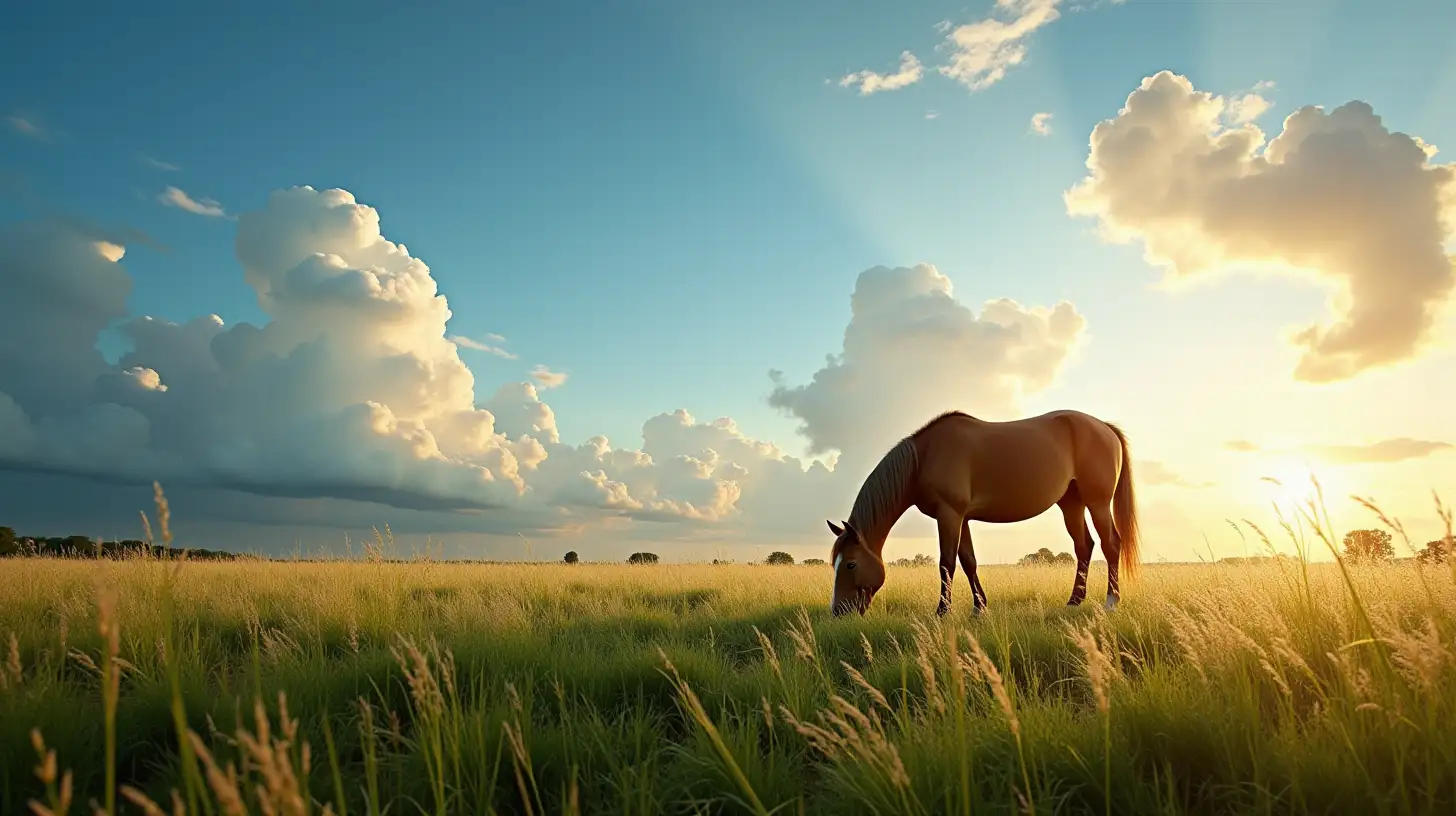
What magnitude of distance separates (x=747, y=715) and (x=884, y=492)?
5.65 metres

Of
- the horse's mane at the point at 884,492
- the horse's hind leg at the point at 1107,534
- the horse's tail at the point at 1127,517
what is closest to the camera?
the horse's mane at the point at 884,492

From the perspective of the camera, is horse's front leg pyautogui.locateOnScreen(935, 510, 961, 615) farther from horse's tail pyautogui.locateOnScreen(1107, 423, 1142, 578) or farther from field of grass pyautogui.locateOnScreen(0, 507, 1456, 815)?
horse's tail pyautogui.locateOnScreen(1107, 423, 1142, 578)

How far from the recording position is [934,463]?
381 inches

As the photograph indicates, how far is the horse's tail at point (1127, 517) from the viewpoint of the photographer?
1063 cm

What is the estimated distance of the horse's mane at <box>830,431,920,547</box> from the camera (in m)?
9.67

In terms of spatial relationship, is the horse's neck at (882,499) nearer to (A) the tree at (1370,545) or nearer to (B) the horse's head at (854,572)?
(B) the horse's head at (854,572)

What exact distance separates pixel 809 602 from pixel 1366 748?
738cm

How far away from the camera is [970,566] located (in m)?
9.54

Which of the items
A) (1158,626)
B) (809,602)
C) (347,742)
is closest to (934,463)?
(809,602)

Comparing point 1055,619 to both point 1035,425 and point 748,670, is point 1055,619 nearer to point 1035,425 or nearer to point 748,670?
point 1035,425

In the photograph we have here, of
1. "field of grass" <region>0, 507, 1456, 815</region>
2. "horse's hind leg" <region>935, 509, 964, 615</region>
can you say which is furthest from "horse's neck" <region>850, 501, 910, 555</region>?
"field of grass" <region>0, 507, 1456, 815</region>

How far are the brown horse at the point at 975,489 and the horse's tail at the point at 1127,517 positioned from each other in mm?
14

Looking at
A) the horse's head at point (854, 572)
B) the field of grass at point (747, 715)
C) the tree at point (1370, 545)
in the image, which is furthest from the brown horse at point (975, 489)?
the tree at point (1370, 545)

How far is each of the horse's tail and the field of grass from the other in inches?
109
